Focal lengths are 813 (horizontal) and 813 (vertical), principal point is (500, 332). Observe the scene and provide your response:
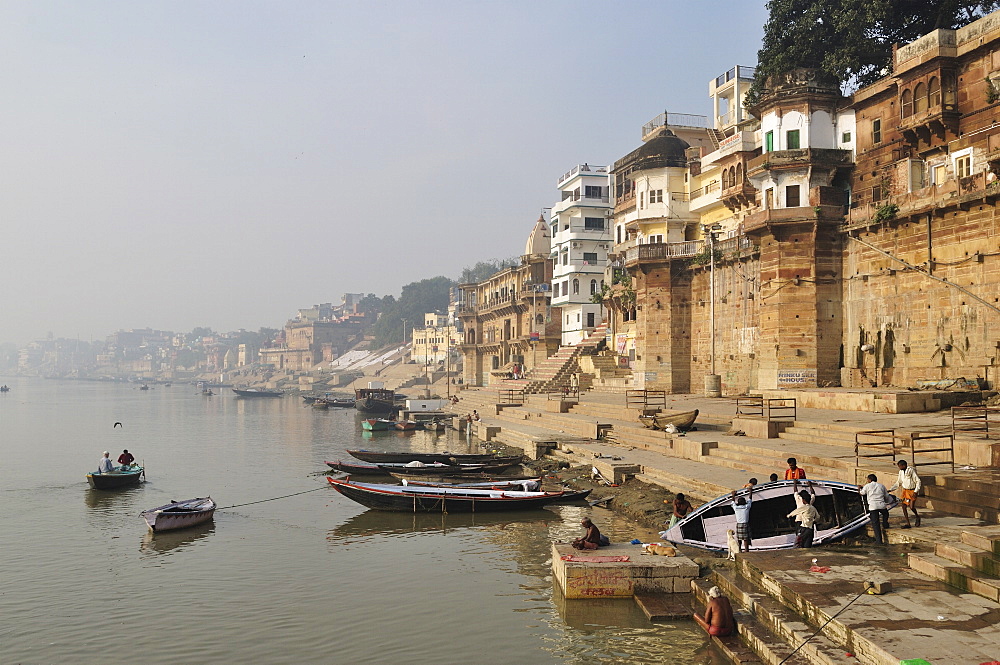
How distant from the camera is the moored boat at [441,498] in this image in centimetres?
2039

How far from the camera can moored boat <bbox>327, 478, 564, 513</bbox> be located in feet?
66.9

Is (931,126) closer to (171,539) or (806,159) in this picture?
(806,159)

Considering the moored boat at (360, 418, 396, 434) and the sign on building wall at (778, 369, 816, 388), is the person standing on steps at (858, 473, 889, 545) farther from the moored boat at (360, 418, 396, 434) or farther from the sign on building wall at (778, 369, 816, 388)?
the moored boat at (360, 418, 396, 434)

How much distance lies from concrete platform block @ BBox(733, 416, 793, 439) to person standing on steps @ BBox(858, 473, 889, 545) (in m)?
8.84

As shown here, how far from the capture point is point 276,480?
29.4 m

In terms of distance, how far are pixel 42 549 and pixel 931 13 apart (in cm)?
3249

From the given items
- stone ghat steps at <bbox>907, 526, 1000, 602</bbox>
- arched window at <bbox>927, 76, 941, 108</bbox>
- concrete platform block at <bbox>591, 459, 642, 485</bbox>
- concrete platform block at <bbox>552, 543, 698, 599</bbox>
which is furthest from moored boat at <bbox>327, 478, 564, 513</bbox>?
arched window at <bbox>927, 76, 941, 108</bbox>

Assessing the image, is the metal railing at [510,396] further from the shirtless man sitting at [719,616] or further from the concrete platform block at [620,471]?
the shirtless man sitting at [719,616]

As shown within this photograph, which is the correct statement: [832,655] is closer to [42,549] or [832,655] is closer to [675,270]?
[42,549]

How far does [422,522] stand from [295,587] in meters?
5.92

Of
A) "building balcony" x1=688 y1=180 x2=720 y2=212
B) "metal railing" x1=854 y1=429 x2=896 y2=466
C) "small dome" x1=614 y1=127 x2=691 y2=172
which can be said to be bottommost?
"metal railing" x1=854 y1=429 x2=896 y2=466

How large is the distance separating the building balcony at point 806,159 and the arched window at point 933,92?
12.7ft

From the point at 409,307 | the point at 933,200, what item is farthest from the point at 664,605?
the point at 409,307

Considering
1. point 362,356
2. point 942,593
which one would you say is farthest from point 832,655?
point 362,356
